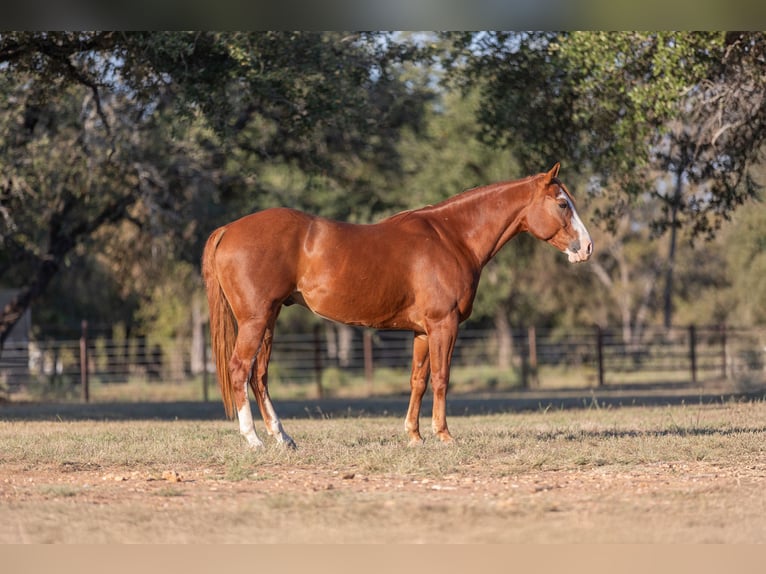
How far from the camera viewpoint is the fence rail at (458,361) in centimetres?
2527

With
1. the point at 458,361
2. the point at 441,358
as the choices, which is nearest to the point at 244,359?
the point at 441,358

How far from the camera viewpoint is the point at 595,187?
16.9 metres

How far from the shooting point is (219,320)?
941 centimetres

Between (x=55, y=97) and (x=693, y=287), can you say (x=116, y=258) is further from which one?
(x=693, y=287)

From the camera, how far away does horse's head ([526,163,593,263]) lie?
9.43 metres

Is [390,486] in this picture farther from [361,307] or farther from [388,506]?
[361,307]

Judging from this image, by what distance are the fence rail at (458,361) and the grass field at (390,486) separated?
12.1m

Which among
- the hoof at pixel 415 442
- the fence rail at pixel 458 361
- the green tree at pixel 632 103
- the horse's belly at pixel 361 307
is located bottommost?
the hoof at pixel 415 442

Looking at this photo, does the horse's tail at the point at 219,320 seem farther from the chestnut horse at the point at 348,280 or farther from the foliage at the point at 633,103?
the foliage at the point at 633,103

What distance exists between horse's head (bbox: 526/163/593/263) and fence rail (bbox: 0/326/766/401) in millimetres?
12319

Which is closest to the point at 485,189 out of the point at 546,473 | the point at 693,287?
the point at 546,473

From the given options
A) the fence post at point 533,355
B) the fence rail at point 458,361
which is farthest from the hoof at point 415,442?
the fence post at point 533,355

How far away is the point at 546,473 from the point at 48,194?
1502cm

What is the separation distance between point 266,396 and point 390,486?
2.43 m
